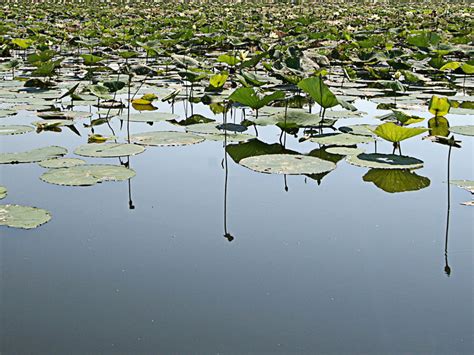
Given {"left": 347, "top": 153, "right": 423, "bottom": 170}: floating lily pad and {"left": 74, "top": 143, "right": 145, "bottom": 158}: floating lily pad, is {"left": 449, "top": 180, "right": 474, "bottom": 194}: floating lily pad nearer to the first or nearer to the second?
{"left": 347, "top": 153, "right": 423, "bottom": 170}: floating lily pad

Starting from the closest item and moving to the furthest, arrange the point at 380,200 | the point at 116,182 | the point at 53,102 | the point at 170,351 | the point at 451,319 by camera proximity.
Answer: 1. the point at 170,351
2. the point at 451,319
3. the point at 380,200
4. the point at 116,182
5. the point at 53,102

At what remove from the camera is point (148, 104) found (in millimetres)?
4168

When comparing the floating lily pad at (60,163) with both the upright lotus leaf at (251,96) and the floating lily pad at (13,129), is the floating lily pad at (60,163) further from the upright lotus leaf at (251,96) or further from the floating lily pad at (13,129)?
the upright lotus leaf at (251,96)

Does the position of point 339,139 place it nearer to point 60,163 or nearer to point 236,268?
point 60,163

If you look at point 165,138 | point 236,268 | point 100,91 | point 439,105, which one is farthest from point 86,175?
point 439,105

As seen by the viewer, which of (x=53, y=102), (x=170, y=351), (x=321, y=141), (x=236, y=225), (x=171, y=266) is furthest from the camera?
(x=53, y=102)

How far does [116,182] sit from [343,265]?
1.00m

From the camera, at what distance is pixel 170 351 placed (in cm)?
129

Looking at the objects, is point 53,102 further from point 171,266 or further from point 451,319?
point 451,319

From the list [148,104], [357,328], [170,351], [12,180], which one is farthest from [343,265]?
[148,104]

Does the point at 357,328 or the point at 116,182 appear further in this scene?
the point at 116,182

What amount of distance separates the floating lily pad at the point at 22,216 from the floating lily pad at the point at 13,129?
1.13 metres

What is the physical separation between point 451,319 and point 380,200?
832mm

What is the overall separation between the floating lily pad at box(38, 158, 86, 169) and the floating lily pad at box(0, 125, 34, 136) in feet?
1.95
